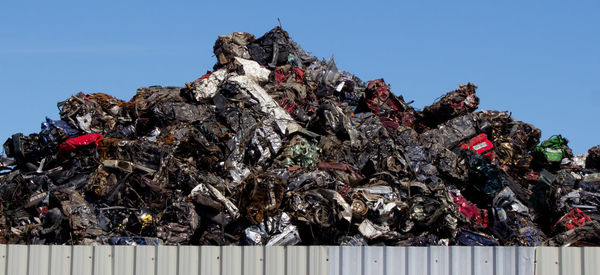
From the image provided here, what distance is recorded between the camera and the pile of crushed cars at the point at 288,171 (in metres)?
11.0

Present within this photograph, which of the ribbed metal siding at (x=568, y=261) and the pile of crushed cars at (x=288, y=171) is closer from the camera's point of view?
the ribbed metal siding at (x=568, y=261)

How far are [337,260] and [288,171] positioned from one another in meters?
5.74

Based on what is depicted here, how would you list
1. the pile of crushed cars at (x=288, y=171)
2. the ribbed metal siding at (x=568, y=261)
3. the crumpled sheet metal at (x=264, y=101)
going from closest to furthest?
the ribbed metal siding at (x=568, y=261)
the pile of crushed cars at (x=288, y=171)
the crumpled sheet metal at (x=264, y=101)

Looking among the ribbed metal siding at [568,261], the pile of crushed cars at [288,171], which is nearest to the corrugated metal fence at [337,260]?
the ribbed metal siding at [568,261]

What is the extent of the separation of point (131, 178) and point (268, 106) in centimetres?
376

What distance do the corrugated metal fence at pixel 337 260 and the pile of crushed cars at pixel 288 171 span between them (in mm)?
3656

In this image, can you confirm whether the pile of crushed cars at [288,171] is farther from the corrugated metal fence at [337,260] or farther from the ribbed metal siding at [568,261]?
the ribbed metal siding at [568,261]

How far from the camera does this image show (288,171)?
12320mm

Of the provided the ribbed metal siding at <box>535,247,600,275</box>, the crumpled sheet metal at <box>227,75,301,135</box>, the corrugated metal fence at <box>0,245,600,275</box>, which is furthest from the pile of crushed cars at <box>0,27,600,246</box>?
the ribbed metal siding at <box>535,247,600,275</box>

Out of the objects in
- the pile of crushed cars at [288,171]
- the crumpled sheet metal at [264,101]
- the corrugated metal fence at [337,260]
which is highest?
the crumpled sheet metal at [264,101]

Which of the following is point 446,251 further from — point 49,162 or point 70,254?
point 49,162

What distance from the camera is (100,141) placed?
1348cm

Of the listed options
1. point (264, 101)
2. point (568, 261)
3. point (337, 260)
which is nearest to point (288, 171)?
point (264, 101)

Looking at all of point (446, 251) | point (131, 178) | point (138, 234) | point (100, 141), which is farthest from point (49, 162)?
point (446, 251)
